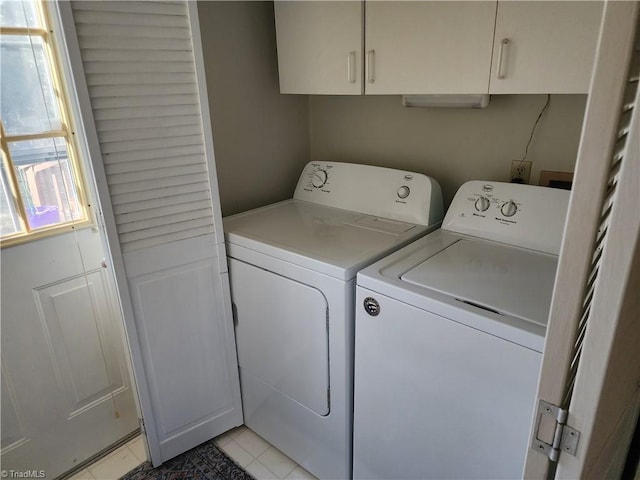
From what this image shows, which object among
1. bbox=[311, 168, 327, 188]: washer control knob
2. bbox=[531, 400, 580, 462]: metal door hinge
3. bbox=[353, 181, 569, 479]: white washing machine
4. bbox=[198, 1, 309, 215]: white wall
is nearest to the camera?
bbox=[531, 400, 580, 462]: metal door hinge

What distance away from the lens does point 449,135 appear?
1872 mm

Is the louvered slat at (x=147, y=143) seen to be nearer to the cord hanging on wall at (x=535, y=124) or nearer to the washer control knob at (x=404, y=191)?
the washer control knob at (x=404, y=191)

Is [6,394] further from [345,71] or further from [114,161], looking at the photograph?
[345,71]

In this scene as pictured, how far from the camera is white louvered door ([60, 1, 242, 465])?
1347 mm

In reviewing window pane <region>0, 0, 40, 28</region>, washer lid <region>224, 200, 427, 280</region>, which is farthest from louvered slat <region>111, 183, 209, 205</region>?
window pane <region>0, 0, 40, 28</region>

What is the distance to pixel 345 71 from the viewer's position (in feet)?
5.60

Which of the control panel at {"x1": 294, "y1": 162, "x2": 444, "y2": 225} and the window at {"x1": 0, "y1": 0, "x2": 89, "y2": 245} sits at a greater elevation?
the window at {"x1": 0, "y1": 0, "x2": 89, "y2": 245}

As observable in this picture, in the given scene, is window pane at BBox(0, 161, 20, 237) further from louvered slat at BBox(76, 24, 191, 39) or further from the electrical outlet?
the electrical outlet

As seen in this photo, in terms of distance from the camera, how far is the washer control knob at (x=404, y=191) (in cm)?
184

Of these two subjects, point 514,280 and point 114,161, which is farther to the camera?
point 114,161

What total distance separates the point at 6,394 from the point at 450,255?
1.73 m

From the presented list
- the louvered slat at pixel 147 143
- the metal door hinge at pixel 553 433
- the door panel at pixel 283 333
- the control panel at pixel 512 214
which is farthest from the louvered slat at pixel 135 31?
the metal door hinge at pixel 553 433

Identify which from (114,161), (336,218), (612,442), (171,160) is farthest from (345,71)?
(612,442)

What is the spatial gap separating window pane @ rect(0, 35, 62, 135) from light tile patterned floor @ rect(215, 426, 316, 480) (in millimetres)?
1562
